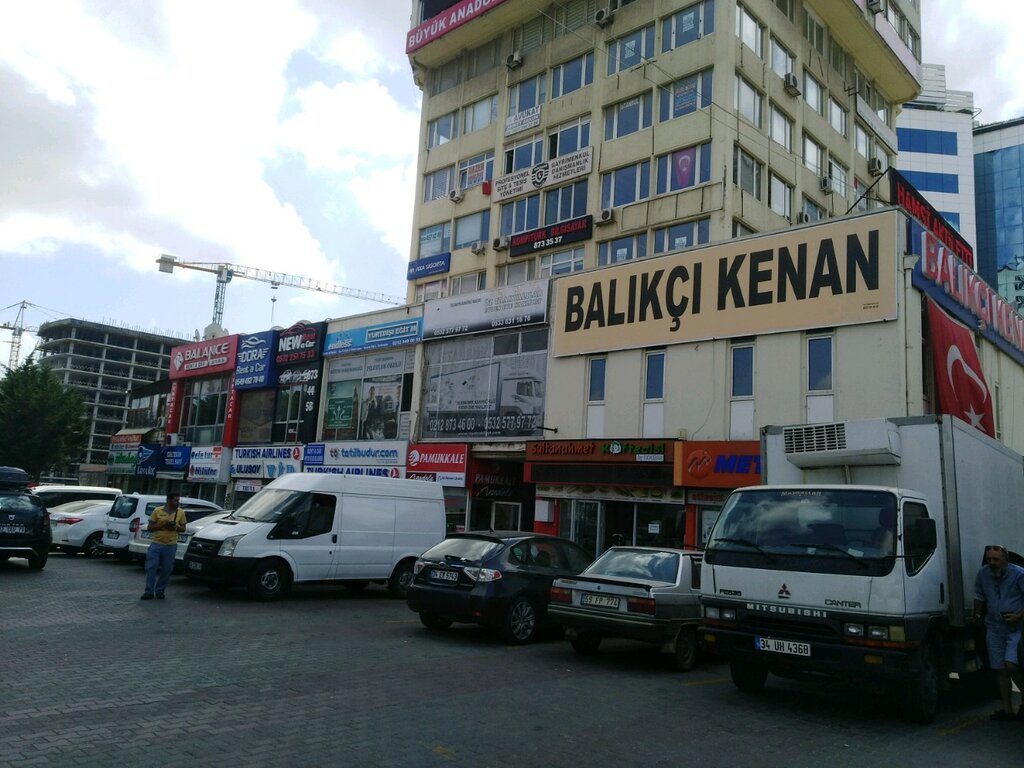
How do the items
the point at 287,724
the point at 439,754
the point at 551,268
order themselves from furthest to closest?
the point at 551,268 → the point at 287,724 → the point at 439,754

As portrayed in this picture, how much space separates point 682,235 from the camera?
27.0 m

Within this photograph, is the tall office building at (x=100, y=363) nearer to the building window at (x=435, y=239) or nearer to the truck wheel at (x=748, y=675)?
the building window at (x=435, y=239)

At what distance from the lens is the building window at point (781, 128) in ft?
95.5

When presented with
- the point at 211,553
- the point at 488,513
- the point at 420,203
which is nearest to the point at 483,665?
the point at 211,553

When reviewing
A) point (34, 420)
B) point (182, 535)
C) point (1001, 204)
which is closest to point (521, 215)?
point (182, 535)

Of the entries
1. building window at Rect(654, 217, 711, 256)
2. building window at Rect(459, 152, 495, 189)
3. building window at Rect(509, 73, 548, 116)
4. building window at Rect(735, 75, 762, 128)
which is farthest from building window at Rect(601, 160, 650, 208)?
building window at Rect(459, 152, 495, 189)

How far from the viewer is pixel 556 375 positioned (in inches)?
858

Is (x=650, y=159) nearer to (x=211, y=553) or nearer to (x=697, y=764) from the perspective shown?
(x=211, y=553)

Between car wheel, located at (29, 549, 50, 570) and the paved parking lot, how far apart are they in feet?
16.2

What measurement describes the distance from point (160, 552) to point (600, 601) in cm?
734

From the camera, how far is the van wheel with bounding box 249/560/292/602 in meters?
13.5

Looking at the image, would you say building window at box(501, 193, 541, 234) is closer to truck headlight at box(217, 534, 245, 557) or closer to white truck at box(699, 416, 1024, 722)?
truck headlight at box(217, 534, 245, 557)

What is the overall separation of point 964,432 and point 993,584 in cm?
160

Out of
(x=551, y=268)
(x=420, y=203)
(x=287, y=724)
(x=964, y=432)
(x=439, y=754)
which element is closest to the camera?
(x=439, y=754)
